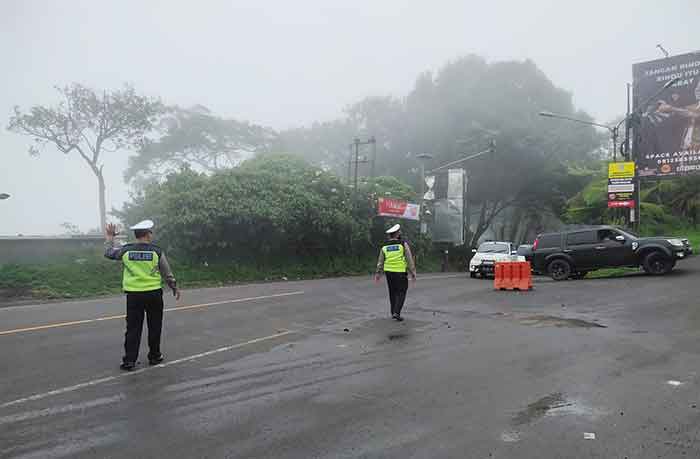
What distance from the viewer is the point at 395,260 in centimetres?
1066

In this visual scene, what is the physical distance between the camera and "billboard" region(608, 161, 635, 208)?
24.9m

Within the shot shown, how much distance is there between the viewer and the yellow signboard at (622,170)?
2486 centimetres

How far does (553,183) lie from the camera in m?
40.2

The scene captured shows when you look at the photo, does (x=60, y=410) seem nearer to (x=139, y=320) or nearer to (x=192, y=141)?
(x=139, y=320)

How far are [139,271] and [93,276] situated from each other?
1299cm

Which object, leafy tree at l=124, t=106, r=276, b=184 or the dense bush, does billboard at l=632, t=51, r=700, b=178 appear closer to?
the dense bush

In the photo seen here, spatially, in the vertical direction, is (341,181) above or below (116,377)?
above

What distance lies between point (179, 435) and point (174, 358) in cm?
295

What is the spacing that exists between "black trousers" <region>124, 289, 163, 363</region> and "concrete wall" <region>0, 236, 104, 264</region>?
13132 mm

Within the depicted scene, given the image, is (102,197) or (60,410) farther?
(102,197)

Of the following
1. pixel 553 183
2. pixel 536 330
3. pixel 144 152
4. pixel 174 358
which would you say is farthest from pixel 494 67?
pixel 174 358

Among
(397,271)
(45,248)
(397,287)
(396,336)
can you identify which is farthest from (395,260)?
(45,248)

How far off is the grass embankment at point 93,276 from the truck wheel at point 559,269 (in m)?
11.3

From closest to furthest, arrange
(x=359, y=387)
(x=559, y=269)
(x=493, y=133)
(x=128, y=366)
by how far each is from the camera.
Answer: (x=359, y=387) < (x=128, y=366) < (x=559, y=269) < (x=493, y=133)
